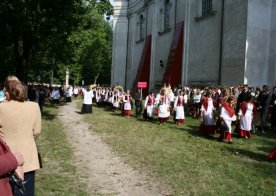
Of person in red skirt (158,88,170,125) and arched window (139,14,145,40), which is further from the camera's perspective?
arched window (139,14,145,40)

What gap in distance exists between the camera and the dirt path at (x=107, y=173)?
25.2 feet

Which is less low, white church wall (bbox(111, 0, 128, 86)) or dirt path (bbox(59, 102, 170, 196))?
white church wall (bbox(111, 0, 128, 86))

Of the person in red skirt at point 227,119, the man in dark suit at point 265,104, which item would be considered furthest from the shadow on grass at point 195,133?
the man in dark suit at point 265,104

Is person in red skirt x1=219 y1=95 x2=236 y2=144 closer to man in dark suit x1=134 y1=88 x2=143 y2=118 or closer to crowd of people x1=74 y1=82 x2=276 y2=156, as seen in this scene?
crowd of people x1=74 y1=82 x2=276 y2=156

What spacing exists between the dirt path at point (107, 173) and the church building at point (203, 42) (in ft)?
40.1

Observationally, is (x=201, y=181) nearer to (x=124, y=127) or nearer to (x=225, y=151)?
(x=225, y=151)

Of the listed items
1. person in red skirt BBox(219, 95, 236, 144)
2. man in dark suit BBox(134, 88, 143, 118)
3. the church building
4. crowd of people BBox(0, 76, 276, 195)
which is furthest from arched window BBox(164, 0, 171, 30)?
person in red skirt BBox(219, 95, 236, 144)

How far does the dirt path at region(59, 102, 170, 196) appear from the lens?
25.2ft

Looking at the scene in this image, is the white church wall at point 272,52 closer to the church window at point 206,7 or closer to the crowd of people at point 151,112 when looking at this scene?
the crowd of people at point 151,112

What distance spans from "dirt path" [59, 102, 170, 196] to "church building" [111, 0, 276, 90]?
1221cm

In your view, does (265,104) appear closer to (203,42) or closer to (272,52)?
(272,52)

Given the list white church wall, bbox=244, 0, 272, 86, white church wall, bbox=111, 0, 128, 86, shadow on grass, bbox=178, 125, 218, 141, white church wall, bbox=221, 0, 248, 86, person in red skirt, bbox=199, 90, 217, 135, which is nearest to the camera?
shadow on grass, bbox=178, 125, 218, 141

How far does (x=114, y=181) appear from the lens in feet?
27.3

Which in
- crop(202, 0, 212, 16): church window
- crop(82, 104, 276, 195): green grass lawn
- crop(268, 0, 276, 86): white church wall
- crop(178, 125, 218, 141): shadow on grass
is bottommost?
crop(82, 104, 276, 195): green grass lawn
